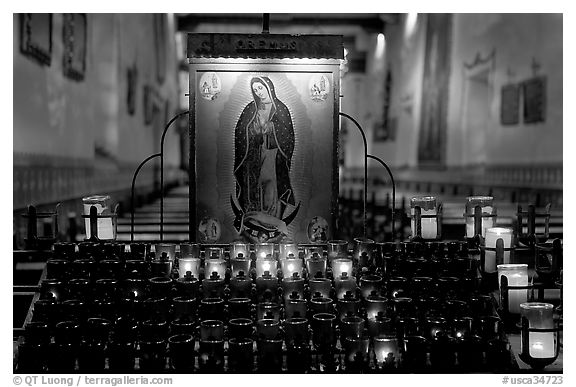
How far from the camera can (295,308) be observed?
8.98ft

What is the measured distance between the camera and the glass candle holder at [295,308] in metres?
2.74

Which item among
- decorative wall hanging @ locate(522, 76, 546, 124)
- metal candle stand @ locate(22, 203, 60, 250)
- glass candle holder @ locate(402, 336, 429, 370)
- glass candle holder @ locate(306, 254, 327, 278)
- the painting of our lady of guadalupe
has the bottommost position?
glass candle holder @ locate(402, 336, 429, 370)

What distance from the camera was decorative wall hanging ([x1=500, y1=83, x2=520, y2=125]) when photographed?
6.66m

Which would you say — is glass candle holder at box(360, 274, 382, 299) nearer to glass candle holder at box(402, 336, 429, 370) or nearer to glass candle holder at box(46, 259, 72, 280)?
glass candle holder at box(402, 336, 429, 370)

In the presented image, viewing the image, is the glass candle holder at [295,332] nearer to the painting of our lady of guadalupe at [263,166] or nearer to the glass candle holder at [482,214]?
the glass candle holder at [482,214]

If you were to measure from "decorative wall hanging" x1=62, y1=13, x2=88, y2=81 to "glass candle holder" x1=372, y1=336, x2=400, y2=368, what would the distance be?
3737mm

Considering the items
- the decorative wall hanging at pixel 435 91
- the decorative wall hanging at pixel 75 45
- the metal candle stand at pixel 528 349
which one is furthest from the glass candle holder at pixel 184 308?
the decorative wall hanging at pixel 435 91

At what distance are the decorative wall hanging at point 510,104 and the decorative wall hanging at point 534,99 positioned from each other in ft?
0.80

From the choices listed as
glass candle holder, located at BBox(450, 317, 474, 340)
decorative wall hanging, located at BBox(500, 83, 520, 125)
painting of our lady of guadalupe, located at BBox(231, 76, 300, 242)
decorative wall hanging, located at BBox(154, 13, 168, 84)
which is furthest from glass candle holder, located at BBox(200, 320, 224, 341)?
decorative wall hanging, located at BBox(154, 13, 168, 84)

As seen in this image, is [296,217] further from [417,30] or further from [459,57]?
[417,30]

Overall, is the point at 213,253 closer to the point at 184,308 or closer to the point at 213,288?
the point at 213,288

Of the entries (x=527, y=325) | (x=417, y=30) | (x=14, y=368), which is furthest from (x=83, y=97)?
(x=417, y=30)

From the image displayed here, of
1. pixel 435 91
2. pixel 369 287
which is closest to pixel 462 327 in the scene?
pixel 369 287

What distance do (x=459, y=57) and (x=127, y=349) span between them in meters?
7.58
